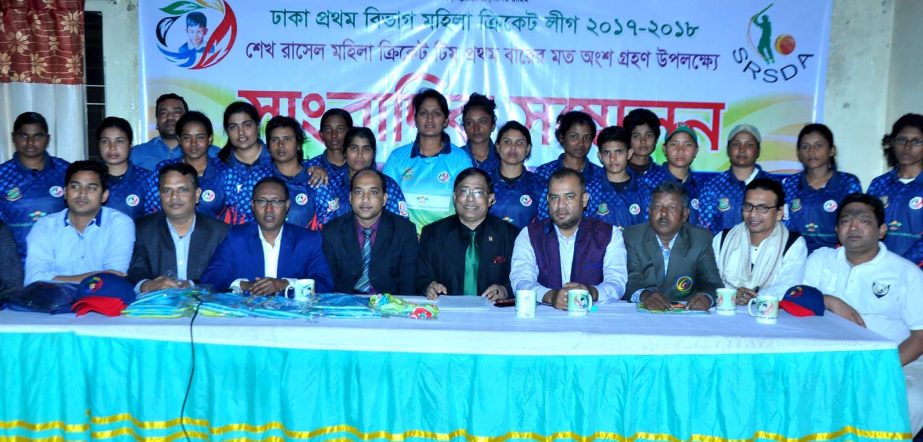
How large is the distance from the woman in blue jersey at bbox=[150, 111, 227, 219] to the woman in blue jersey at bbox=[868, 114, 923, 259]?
12.4ft

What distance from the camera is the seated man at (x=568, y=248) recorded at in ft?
11.4

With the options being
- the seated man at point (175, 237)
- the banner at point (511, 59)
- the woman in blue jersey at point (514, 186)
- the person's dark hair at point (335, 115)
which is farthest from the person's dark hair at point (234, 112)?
the woman in blue jersey at point (514, 186)

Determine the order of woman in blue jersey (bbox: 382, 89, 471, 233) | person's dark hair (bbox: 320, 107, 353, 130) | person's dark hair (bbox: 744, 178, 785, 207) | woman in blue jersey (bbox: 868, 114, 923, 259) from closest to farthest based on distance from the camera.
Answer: person's dark hair (bbox: 744, 178, 785, 207), woman in blue jersey (bbox: 868, 114, 923, 259), woman in blue jersey (bbox: 382, 89, 471, 233), person's dark hair (bbox: 320, 107, 353, 130)

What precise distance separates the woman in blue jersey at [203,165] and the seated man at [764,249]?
275cm

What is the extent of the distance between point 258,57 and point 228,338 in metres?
3.29

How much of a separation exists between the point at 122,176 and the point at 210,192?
527 mm

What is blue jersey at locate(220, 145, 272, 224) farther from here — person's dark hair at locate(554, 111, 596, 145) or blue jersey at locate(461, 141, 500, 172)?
person's dark hair at locate(554, 111, 596, 145)

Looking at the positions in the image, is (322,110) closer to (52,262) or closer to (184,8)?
(184,8)

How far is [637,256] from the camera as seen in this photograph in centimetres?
359

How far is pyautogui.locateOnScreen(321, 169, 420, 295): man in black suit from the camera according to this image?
12.3 feet

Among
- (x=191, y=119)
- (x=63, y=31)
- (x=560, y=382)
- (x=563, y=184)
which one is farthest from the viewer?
(x=63, y=31)

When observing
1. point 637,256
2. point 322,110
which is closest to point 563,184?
point 637,256

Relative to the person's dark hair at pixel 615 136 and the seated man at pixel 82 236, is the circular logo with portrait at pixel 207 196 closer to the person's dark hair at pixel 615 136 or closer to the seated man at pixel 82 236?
the seated man at pixel 82 236

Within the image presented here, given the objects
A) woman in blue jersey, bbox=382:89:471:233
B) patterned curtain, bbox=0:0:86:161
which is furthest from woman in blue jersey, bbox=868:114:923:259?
patterned curtain, bbox=0:0:86:161
